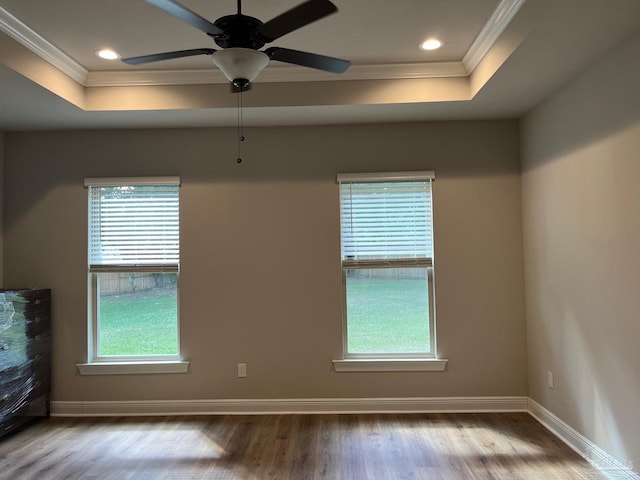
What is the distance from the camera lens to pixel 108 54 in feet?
10.2

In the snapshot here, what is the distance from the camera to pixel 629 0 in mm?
2082

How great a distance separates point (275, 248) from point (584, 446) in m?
2.67

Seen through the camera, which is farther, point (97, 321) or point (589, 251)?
point (97, 321)

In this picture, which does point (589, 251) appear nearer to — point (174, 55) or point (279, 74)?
point (279, 74)

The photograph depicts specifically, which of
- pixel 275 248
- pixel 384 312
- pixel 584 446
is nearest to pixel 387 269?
pixel 384 312

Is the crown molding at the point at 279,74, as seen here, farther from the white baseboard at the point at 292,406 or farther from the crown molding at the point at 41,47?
the white baseboard at the point at 292,406

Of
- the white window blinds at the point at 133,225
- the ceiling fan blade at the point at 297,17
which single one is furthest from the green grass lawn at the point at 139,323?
the ceiling fan blade at the point at 297,17

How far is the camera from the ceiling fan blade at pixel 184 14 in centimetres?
168

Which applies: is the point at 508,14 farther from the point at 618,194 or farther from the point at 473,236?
the point at 473,236

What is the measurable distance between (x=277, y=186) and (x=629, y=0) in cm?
267

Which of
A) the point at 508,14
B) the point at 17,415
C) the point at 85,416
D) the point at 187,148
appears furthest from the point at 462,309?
the point at 17,415

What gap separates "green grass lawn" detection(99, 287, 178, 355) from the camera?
3.99 meters

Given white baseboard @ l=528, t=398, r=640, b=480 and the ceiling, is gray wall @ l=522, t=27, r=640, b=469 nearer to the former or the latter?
white baseboard @ l=528, t=398, r=640, b=480

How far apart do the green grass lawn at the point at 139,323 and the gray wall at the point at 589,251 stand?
3106mm
